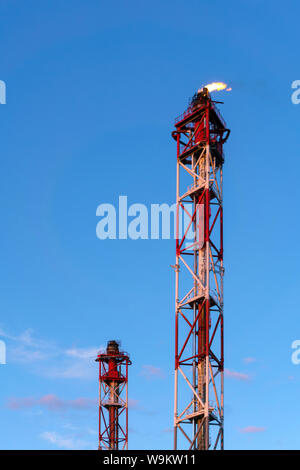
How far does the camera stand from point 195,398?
87438 mm

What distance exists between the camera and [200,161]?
9606 cm

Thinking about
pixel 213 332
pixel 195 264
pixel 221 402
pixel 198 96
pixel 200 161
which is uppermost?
pixel 198 96

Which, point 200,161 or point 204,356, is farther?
point 200,161
